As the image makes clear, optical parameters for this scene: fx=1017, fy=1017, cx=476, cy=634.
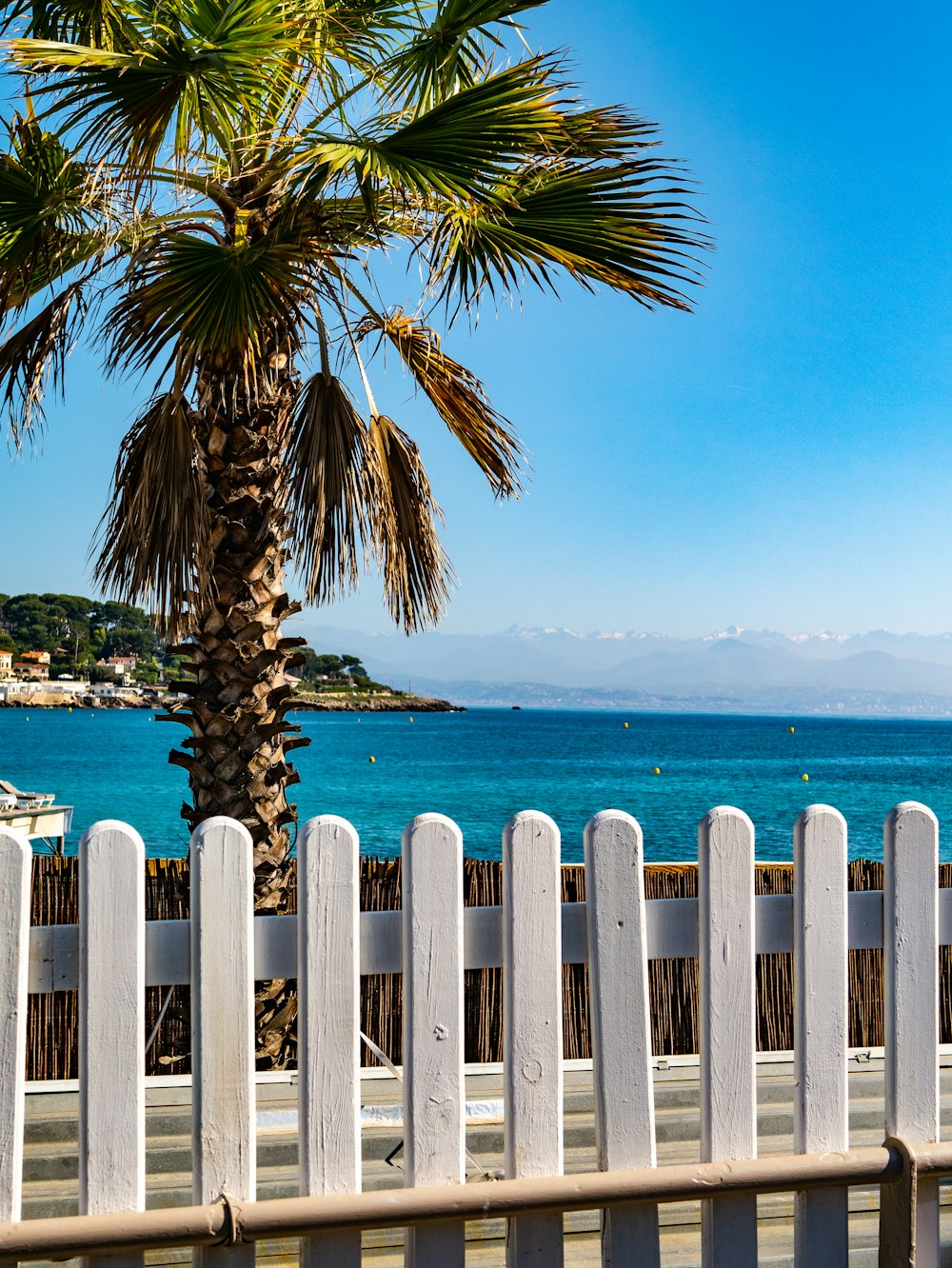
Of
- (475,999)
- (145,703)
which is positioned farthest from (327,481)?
(145,703)

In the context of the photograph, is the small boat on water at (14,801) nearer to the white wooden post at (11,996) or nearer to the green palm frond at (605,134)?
the green palm frond at (605,134)

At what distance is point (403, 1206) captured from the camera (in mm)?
1782

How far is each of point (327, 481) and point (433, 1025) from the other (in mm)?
4218

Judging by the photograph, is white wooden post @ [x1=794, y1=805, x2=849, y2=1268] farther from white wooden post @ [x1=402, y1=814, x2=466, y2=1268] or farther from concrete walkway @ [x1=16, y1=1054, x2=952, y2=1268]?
white wooden post @ [x1=402, y1=814, x2=466, y2=1268]

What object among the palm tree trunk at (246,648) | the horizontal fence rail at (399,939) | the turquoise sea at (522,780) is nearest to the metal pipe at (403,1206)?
the horizontal fence rail at (399,939)

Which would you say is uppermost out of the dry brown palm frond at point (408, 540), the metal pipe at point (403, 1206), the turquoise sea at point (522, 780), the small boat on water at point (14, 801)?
the dry brown palm frond at point (408, 540)

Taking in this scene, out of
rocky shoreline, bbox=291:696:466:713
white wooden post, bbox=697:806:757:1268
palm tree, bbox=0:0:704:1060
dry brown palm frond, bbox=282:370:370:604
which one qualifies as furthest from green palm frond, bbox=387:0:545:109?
rocky shoreline, bbox=291:696:466:713

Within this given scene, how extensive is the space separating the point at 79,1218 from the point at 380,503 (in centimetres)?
407

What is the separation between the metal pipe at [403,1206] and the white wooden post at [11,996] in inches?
3.7

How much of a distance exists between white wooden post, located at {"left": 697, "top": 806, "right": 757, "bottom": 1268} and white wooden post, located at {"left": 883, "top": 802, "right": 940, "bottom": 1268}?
34 cm

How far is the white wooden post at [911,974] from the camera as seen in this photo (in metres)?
2.09

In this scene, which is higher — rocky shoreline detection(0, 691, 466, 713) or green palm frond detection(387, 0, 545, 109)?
green palm frond detection(387, 0, 545, 109)

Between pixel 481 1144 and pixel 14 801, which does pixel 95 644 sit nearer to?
pixel 14 801

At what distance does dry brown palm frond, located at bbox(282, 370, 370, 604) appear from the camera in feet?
18.5
